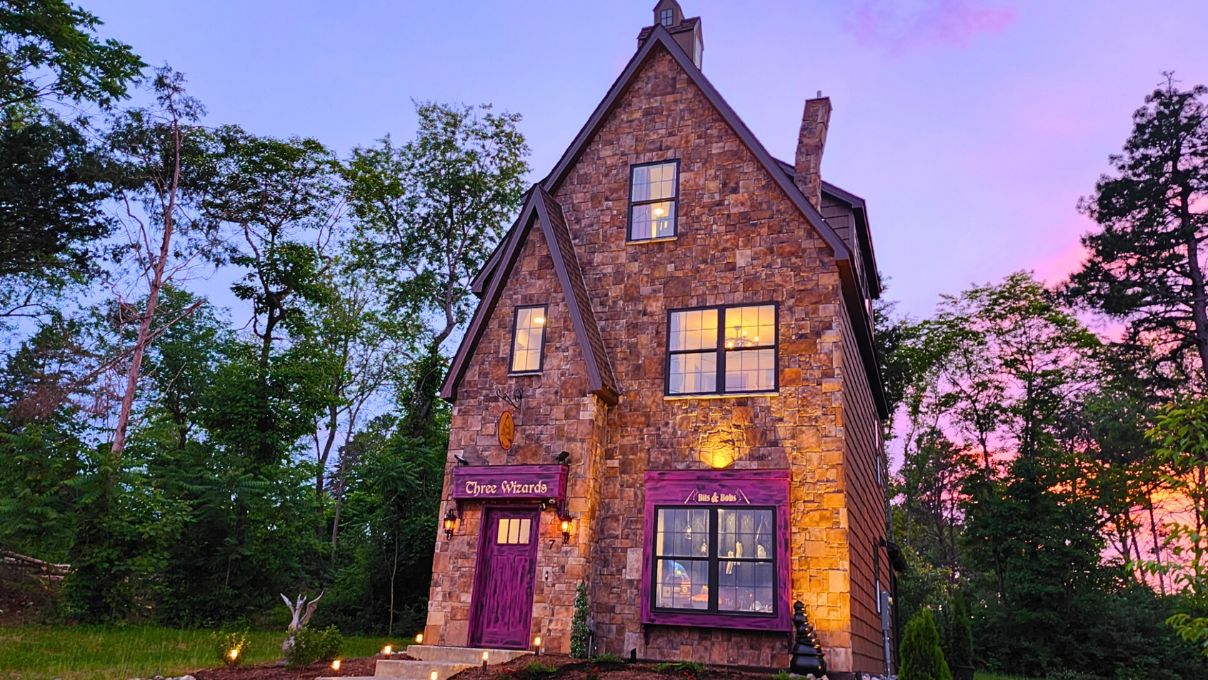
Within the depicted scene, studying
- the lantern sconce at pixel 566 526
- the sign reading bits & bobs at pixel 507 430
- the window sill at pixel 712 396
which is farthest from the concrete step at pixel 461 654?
the window sill at pixel 712 396

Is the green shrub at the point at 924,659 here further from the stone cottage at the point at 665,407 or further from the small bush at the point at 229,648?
the small bush at the point at 229,648

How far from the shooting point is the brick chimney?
14.6 m

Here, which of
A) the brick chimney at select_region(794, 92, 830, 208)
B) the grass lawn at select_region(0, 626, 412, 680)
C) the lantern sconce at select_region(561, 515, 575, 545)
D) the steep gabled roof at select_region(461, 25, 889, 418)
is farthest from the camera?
the brick chimney at select_region(794, 92, 830, 208)

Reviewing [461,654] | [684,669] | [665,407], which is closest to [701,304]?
[665,407]

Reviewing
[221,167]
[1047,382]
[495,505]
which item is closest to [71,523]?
[495,505]

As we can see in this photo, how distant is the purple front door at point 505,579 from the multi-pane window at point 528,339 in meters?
2.72

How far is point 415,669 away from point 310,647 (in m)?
1.77

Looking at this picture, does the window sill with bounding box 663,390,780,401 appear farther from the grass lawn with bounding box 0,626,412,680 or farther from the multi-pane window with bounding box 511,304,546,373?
the grass lawn with bounding box 0,626,412,680

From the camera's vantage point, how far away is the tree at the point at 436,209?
29344mm

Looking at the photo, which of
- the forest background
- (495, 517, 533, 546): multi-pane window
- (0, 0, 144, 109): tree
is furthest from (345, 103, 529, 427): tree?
(495, 517, 533, 546): multi-pane window

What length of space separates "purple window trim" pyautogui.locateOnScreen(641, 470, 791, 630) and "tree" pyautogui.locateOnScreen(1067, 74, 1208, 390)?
68.2 ft

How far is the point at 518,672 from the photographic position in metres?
10.7

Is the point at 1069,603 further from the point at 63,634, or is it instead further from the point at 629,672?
the point at 63,634

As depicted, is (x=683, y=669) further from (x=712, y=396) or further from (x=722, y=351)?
(x=722, y=351)
